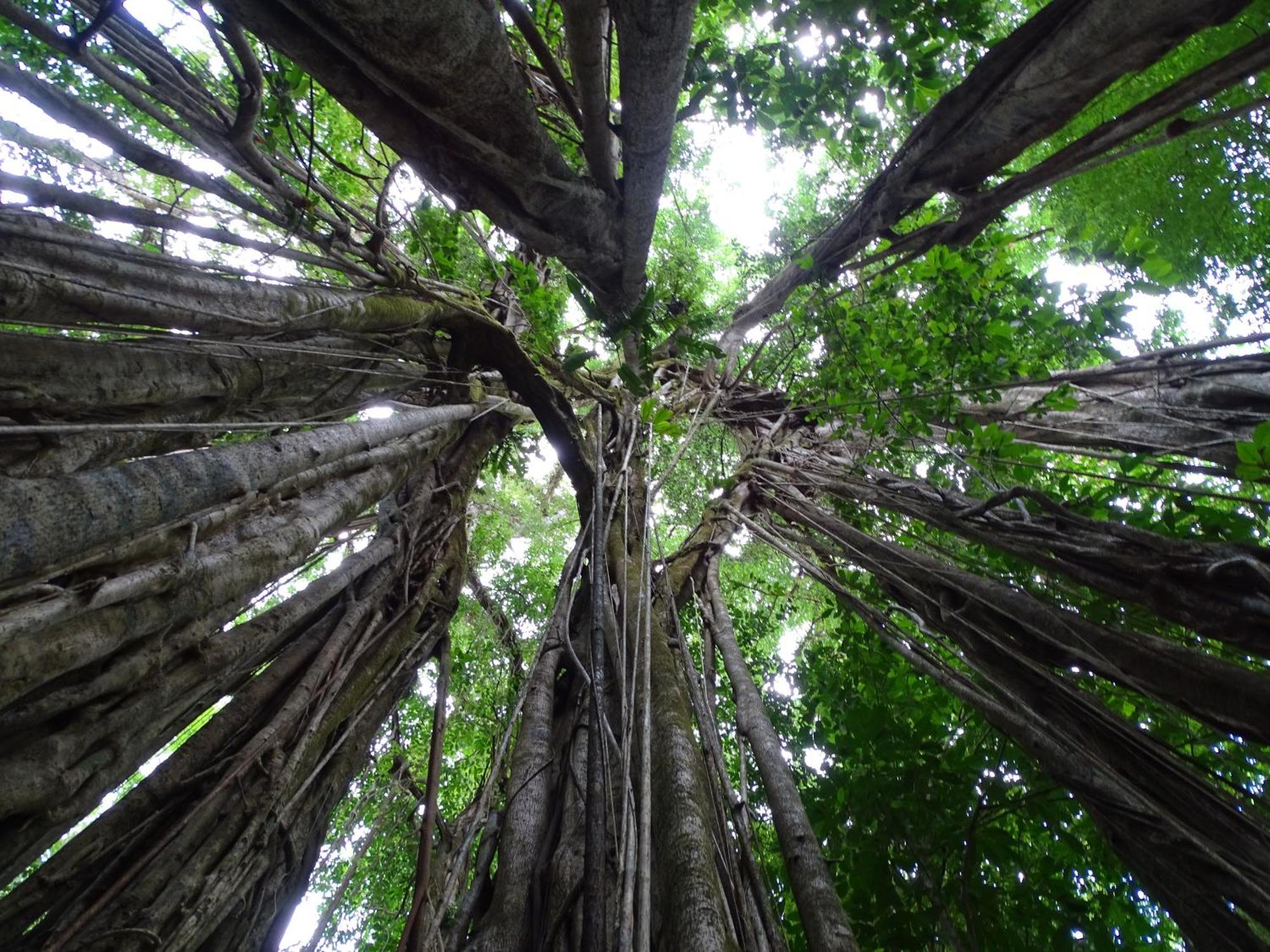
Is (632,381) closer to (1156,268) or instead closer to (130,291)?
(130,291)

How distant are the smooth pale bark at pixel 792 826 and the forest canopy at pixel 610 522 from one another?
0.01 meters

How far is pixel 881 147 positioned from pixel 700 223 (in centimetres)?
292

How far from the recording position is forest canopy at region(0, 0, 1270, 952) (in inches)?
47.8

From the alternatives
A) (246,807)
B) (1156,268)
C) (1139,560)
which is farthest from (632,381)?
(1156,268)

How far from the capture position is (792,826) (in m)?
1.62

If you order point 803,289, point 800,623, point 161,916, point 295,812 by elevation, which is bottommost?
point 800,623

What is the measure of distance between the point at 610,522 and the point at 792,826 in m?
1.10

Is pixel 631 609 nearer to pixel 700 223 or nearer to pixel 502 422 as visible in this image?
pixel 502 422

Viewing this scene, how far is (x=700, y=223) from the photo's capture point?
6.98 metres

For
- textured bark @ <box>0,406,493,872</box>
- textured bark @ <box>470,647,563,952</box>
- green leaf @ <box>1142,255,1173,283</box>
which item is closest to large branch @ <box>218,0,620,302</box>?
textured bark @ <box>0,406,493,872</box>

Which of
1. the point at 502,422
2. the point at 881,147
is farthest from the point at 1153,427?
the point at 502,422

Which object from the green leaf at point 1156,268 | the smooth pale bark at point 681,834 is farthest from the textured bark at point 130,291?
the green leaf at point 1156,268

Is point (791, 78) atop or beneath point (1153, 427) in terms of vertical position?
atop

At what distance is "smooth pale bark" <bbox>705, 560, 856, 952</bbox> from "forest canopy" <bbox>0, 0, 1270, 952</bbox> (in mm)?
15
